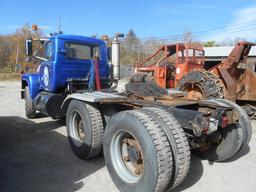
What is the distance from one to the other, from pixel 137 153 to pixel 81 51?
3573mm

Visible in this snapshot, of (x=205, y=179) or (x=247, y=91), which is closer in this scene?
(x=205, y=179)

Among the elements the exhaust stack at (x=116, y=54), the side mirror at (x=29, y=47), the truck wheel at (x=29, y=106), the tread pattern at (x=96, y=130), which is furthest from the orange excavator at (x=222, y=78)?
the truck wheel at (x=29, y=106)

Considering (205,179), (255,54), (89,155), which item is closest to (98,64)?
(89,155)

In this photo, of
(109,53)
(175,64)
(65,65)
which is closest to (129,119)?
(65,65)

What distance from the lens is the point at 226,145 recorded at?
13.1 ft

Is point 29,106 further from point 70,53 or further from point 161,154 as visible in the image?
point 161,154

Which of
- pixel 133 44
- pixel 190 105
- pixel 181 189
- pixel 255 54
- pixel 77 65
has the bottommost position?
pixel 181 189

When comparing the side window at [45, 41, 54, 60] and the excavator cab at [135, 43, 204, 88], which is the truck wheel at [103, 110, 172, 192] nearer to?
the side window at [45, 41, 54, 60]

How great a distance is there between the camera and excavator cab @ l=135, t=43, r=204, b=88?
8.95 metres

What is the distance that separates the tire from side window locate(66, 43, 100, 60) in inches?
131

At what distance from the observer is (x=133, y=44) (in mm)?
48469

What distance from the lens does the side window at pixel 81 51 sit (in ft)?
19.5

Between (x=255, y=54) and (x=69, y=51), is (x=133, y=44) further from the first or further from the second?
(x=69, y=51)

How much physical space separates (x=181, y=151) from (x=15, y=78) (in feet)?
96.0
